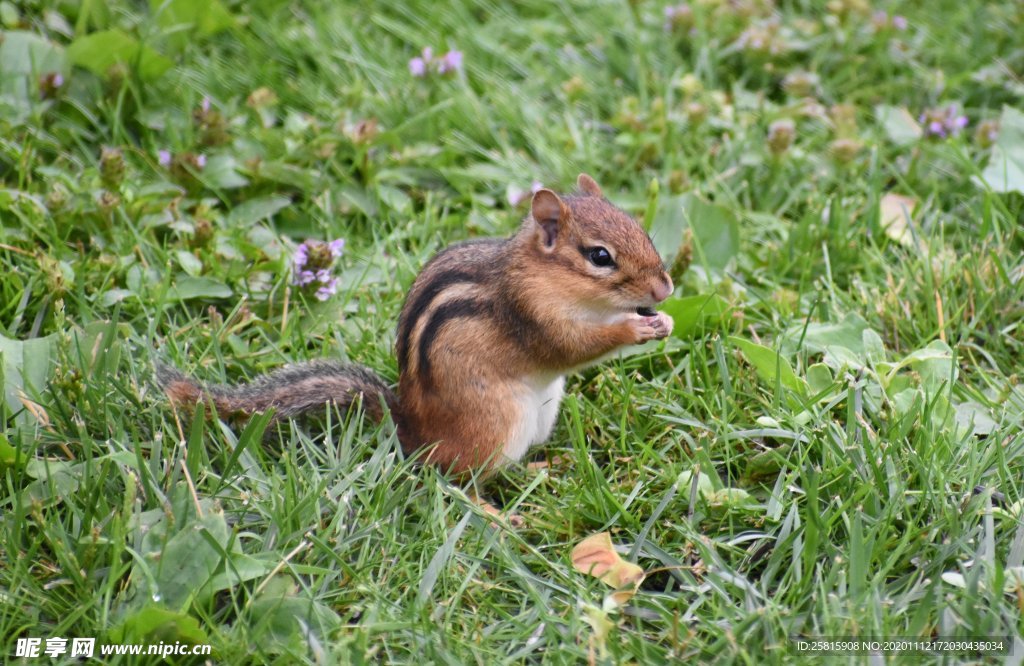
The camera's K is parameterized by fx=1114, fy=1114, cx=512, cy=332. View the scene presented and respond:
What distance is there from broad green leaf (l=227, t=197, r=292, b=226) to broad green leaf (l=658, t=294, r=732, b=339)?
1.41 metres

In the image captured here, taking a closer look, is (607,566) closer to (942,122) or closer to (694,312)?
(694,312)

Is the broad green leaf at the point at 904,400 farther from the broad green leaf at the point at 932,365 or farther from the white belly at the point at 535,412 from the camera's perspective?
the white belly at the point at 535,412

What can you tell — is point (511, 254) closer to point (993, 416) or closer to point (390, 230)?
point (390, 230)

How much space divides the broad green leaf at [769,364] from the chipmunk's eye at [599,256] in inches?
15.4

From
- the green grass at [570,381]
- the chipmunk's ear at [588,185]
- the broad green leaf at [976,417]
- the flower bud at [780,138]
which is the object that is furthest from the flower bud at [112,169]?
the broad green leaf at [976,417]

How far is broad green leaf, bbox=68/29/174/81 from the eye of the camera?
407 cm

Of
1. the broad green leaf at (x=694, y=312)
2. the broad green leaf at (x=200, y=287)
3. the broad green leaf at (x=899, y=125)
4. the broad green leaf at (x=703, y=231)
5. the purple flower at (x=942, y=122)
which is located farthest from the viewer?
the broad green leaf at (x=899, y=125)

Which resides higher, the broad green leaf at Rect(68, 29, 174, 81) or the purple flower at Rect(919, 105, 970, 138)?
the purple flower at Rect(919, 105, 970, 138)

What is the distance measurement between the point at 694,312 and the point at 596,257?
44cm

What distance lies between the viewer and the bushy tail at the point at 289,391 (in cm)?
286

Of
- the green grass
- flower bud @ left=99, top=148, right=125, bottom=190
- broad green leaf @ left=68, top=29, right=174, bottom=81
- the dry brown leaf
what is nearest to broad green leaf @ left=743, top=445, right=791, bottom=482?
the green grass

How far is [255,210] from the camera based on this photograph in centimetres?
385

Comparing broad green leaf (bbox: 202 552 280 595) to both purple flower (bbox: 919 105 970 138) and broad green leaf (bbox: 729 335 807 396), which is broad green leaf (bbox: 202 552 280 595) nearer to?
broad green leaf (bbox: 729 335 807 396)

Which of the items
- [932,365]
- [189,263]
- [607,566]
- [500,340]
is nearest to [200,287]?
[189,263]
